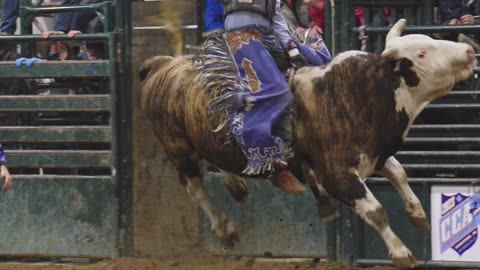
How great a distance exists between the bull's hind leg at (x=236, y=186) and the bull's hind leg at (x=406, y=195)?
3.47 feet

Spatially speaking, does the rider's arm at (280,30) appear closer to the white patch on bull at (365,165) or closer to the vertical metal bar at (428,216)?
the white patch on bull at (365,165)

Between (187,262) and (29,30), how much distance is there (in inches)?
96.7

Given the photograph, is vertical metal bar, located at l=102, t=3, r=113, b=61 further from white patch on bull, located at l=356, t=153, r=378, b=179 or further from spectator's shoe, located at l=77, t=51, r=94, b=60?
white patch on bull, located at l=356, t=153, r=378, b=179

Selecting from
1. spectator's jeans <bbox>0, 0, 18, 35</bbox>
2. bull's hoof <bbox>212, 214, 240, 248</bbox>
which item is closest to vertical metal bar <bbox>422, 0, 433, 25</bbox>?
bull's hoof <bbox>212, 214, 240, 248</bbox>

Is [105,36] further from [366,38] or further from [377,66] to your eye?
[377,66]

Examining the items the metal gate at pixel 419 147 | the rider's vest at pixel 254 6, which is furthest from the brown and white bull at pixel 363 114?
the metal gate at pixel 419 147

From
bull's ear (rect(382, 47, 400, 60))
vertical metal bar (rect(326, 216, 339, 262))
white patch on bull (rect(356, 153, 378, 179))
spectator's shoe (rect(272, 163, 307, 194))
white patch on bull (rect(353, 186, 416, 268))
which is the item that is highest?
bull's ear (rect(382, 47, 400, 60))

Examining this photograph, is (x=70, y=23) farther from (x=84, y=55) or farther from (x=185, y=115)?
(x=185, y=115)

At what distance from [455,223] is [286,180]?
1.49 meters

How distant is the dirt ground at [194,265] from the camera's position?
7.75 m

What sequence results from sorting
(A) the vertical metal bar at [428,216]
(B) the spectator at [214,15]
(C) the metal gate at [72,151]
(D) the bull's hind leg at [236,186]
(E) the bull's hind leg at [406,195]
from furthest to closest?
(C) the metal gate at [72,151] < (B) the spectator at [214,15] < (A) the vertical metal bar at [428,216] < (D) the bull's hind leg at [236,186] < (E) the bull's hind leg at [406,195]

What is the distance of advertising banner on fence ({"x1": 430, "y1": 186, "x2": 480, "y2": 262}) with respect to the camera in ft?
24.4

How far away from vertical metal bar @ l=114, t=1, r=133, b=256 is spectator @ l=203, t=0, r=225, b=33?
822mm

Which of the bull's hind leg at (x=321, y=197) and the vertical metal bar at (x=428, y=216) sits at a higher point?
the bull's hind leg at (x=321, y=197)
